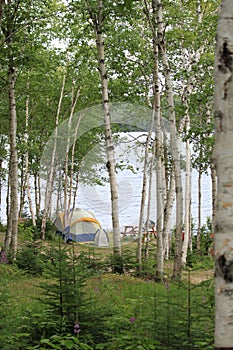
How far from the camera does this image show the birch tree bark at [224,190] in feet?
7.49

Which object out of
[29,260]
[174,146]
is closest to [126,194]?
[29,260]

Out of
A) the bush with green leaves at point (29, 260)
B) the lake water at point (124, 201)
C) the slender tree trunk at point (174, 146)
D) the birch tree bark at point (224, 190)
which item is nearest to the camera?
the birch tree bark at point (224, 190)

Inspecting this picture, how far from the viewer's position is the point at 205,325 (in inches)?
187

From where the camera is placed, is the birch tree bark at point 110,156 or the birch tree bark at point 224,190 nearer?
the birch tree bark at point 224,190

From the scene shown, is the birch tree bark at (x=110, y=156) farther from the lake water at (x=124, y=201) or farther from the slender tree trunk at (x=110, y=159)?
the lake water at (x=124, y=201)

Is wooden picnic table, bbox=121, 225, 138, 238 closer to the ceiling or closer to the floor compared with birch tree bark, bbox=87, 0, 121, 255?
closer to the floor

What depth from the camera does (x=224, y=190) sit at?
2324 mm

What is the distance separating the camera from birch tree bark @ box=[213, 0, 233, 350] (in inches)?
89.9

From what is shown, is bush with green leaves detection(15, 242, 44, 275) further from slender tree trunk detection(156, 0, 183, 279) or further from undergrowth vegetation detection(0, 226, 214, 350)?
undergrowth vegetation detection(0, 226, 214, 350)

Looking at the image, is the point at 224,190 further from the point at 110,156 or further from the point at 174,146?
the point at 110,156

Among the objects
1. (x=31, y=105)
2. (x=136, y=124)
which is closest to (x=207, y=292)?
(x=136, y=124)

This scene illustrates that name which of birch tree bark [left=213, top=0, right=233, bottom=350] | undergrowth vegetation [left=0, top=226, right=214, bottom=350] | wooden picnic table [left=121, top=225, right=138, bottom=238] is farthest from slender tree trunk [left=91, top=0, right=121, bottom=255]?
birch tree bark [left=213, top=0, right=233, bottom=350]

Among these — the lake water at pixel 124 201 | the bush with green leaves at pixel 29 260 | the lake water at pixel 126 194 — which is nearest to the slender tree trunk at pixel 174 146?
the bush with green leaves at pixel 29 260

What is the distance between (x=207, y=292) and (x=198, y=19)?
1489 centimetres
